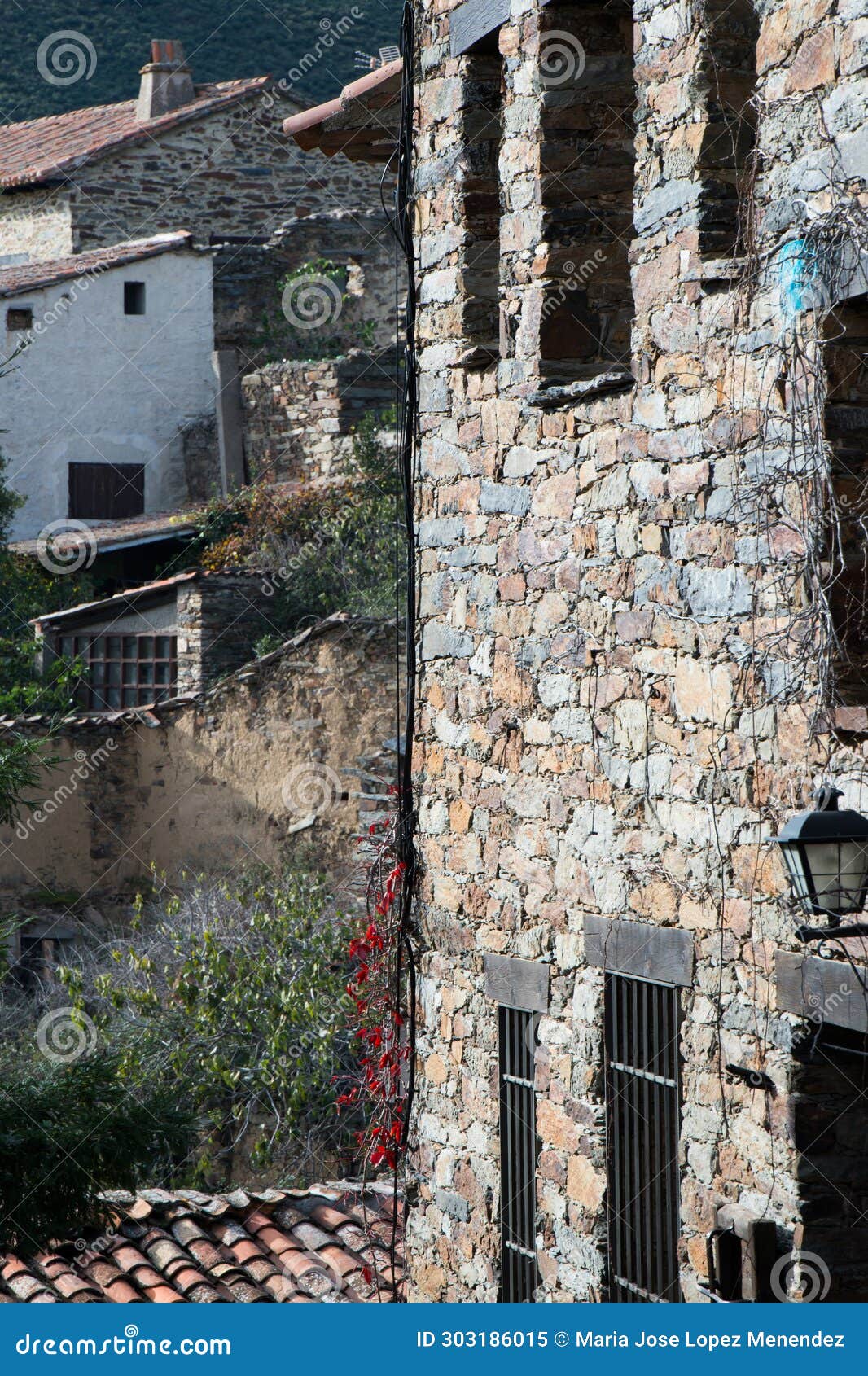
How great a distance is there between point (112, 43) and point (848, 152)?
33.6 metres

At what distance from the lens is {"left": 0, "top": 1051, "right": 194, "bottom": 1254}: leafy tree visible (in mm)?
7125

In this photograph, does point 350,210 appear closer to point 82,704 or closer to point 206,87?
point 206,87

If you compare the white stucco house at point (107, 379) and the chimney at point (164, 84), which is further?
the chimney at point (164, 84)

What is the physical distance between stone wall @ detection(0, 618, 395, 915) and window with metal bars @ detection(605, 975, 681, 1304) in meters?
7.19

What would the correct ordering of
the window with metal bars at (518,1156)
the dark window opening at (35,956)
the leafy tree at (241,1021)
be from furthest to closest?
1. the dark window opening at (35,956)
2. the leafy tree at (241,1021)
3. the window with metal bars at (518,1156)

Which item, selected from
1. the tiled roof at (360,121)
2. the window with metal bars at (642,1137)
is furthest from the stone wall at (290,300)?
the window with metal bars at (642,1137)

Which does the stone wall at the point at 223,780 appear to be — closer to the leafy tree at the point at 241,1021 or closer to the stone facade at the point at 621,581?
the leafy tree at the point at 241,1021

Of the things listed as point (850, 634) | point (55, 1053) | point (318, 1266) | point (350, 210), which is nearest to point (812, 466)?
point (850, 634)

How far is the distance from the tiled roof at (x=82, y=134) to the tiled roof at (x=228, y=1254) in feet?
50.9

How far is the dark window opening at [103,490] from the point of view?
66.9 ft

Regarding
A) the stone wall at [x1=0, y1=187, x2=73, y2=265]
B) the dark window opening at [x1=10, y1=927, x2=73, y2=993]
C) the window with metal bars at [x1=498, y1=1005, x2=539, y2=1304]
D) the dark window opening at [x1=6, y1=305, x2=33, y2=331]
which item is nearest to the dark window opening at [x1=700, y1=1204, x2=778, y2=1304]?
the window with metal bars at [x1=498, y1=1005, x2=539, y2=1304]

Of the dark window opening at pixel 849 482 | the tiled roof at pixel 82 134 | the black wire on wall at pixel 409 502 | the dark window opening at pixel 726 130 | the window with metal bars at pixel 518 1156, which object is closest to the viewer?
the dark window opening at pixel 849 482

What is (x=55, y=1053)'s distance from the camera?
10594mm

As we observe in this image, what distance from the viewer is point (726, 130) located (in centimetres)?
492
